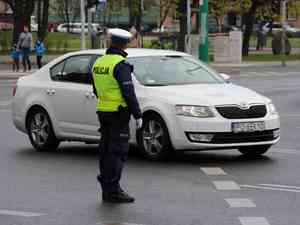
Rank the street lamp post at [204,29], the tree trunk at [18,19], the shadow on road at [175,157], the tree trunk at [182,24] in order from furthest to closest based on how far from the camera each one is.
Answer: the tree trunk at [18,19], the tree trunk at [182,24], the street lamp post at [204,29], the shadow on road at [175,157]

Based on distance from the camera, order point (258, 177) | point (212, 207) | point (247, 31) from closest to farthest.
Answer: point (212, 207) < point (258, 177) < point (247, 31)

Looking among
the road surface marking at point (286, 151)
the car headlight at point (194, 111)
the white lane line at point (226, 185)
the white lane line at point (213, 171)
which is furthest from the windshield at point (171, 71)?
the white lane line at point (226, 185)

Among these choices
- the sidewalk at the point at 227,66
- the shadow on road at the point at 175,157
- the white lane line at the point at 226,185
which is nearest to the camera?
the white lane line at the point at 226,185

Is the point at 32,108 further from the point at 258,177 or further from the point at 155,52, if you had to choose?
the point at 258,177

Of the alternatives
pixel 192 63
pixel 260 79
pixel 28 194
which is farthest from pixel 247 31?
pixel 28 194

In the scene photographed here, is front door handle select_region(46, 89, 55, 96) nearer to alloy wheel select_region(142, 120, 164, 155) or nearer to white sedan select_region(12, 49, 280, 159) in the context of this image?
white sedan select_region(12, 49, 280, 159)

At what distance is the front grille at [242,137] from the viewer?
1337cm

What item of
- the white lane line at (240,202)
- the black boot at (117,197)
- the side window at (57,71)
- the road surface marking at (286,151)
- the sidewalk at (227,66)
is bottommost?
the sidewalk at (227,66)

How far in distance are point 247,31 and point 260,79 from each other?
64.0 ft

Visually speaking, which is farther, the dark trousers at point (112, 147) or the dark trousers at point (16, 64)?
the dark trousers at point (16, 64)

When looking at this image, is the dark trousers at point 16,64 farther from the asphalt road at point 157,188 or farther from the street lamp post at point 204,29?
the asphalt road at point 157,188

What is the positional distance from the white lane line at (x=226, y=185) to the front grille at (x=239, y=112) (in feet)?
5.23

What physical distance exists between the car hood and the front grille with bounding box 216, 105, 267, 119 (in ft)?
0.25

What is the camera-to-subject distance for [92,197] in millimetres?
10930
